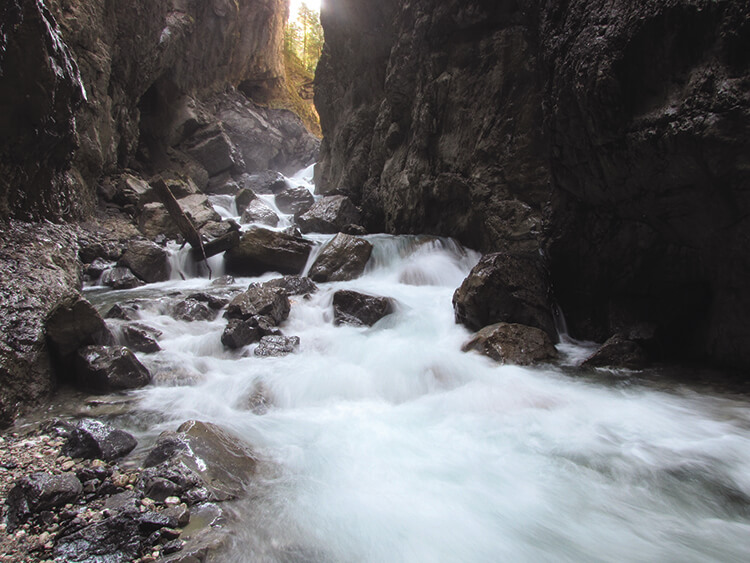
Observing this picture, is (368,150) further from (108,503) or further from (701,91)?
(108,503)

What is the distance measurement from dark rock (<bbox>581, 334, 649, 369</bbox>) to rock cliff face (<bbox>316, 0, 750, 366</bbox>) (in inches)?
11.0

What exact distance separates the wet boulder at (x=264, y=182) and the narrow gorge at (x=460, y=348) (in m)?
13.8

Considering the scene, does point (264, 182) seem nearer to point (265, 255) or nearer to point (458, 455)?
point (265, 255)

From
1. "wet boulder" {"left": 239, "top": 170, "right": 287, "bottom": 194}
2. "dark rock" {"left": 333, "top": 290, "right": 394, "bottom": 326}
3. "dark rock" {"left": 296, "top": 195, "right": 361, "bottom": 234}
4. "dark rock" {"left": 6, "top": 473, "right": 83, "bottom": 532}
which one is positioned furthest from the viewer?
"wet boulder" {"left": 239, "top": 170, "right": 287, "bottom": 194}

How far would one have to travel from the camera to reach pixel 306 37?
120ft

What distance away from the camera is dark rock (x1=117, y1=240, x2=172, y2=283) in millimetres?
8656

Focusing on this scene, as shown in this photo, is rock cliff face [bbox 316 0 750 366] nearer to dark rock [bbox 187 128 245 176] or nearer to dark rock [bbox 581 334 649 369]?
dark rock [bbox 581 334 649 369]

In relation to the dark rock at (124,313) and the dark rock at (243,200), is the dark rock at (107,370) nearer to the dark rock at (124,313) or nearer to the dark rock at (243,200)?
the dark rock at (124,313)

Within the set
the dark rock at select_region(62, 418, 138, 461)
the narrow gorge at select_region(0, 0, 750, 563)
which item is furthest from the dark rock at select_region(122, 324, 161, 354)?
the dark rock at select_region(62, 418, 138, 461)

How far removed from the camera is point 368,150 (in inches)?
591

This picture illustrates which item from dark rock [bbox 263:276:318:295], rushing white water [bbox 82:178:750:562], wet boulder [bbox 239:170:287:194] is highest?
wet boulder [bbox 239:170:287:194]

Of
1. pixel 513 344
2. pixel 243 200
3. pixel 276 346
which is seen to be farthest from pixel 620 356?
pixel 243 200

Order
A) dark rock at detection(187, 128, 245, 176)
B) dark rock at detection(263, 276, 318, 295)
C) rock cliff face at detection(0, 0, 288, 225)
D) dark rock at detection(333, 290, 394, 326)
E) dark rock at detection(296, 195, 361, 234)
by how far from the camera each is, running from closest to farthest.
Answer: rock cliff face at detection(0, 0, 288, 225), dark rock at detection(333, 290, 394, 326), dark rock at detection(263, 276, 318, 295), dark rock at detection(296, 195, 361, 234), dark rock at detection(187, 128, 245, 176)

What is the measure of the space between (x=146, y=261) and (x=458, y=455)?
28.0ft
